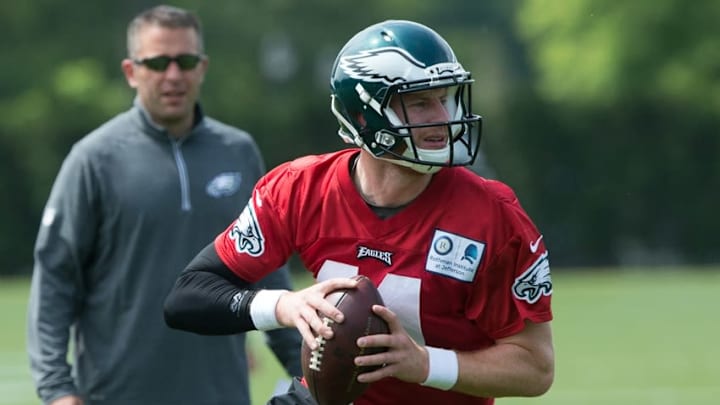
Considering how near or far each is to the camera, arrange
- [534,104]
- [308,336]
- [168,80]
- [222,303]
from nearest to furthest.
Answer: [308,336], [222,303], [168,80], [534,104]

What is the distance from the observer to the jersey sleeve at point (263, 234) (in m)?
4.31

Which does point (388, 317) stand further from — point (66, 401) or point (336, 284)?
point (66, 401)

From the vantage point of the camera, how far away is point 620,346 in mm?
14227

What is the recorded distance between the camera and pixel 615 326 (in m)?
15.8

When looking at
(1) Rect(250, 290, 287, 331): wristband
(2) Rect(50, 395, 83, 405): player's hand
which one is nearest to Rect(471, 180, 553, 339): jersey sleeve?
(1) Rect(250, 290, 287, 331): wristband

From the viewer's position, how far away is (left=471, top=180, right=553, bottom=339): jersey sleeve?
406cm

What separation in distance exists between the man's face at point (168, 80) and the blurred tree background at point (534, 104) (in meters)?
19.2

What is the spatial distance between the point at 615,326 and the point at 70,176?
10866 mm

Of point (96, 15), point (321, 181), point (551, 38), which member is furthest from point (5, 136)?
point (321, 181)

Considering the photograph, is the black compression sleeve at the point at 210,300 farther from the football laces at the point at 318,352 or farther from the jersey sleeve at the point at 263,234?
the football laces at the point at 318,352

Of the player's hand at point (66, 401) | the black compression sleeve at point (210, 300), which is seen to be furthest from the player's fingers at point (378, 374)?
the player's hand at point (66, 401)

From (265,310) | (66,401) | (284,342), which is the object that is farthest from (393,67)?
(66,401)

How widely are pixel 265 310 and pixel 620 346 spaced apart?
10.5 meters

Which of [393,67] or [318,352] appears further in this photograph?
[393,67]
